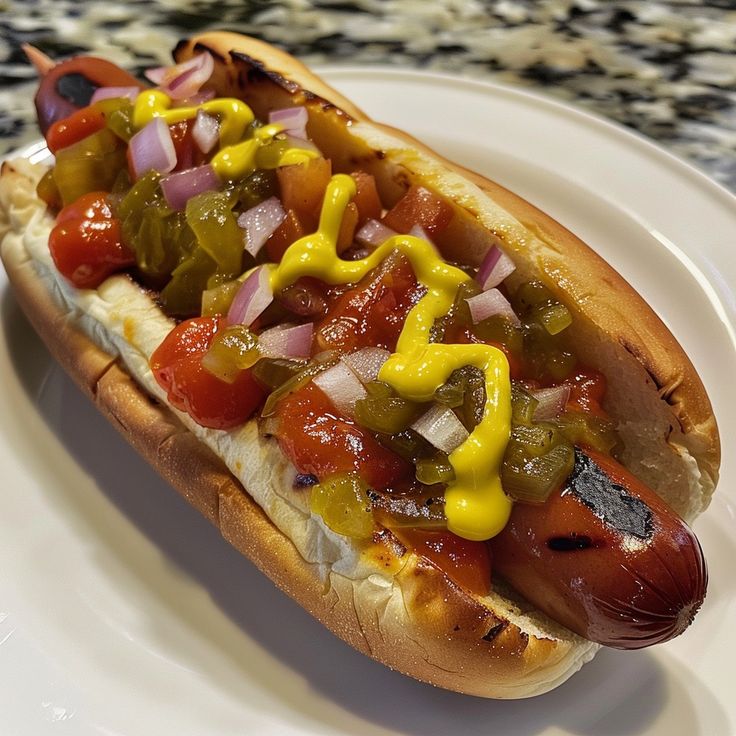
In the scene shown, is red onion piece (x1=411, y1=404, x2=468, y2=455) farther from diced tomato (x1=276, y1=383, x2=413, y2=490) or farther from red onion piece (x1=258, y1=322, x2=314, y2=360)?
red onion piece (x1=258, y1=322, x2=314, y2=360)

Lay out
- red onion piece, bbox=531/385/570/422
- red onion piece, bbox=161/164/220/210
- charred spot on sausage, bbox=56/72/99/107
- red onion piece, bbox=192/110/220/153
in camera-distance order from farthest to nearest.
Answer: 1. charred spot on sausage, bbox=56/72/99/107
2. red onion piece, bbox=192/110/220/153
3. red onion piece, bbox=161/164/220/210
4. red onion piece, bbox=531/385/570/422

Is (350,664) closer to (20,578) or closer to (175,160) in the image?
(20,578)

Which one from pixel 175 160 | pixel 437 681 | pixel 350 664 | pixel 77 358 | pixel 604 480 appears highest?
pixel 175 160

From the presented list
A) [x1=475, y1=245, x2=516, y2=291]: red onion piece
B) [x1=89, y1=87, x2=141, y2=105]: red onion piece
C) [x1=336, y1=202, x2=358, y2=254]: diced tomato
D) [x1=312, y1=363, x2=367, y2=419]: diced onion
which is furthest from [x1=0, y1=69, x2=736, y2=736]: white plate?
[x1=336, y1=202, x2=358, y2=254]: diced tomato

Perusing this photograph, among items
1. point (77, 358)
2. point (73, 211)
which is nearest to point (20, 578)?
point (77, 358)

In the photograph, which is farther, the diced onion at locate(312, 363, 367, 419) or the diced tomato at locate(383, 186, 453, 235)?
the diced tomato at locate(383, 186, 453, 235)
